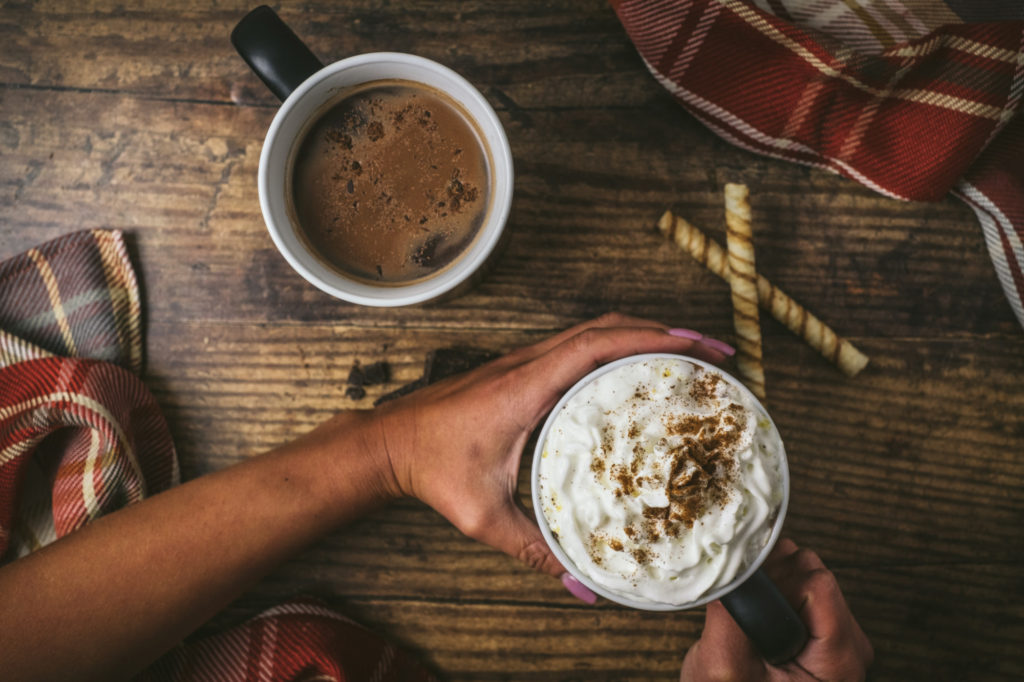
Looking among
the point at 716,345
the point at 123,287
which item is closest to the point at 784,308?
the point at 716,345

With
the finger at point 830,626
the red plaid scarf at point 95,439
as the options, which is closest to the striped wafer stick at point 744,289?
the finger at point 830,626

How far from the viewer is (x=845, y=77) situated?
91 centimetres

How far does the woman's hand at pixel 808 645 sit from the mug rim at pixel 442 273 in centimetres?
51

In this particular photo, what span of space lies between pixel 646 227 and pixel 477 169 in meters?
0.30

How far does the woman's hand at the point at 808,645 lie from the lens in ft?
2.55

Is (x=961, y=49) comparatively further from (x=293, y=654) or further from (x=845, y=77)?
(x=293, y=654)

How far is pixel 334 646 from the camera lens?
938 millimetres

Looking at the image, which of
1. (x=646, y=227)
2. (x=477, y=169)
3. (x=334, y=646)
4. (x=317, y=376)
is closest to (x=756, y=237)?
Result: (x=646, y=227)

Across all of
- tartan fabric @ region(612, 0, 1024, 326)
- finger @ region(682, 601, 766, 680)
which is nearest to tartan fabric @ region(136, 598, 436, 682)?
finger @ region(682, 601, 766, 680)

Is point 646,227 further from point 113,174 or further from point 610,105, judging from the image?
point 113,174

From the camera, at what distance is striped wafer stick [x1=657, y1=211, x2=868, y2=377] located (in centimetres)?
95

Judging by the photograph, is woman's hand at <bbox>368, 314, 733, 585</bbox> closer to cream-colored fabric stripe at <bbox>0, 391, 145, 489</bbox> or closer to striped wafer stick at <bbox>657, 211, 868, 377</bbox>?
striped wafer stick at <bbox>657, 211, 868, 377</bbox>

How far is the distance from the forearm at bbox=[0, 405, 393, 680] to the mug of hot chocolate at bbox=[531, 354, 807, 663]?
34cm

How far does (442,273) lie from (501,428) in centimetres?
20
